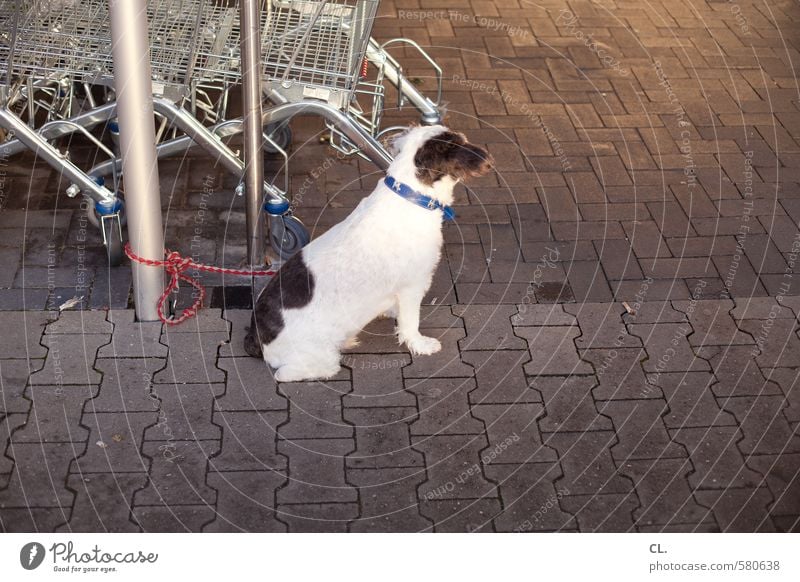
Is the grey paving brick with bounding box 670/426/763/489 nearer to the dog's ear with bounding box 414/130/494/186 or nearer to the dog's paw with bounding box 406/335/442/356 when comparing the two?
the dog's paw with bounding box 406/335/442/356

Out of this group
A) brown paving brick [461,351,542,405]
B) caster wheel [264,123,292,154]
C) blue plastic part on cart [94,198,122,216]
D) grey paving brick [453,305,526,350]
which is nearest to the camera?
brown paving brick [461,351,542,405]

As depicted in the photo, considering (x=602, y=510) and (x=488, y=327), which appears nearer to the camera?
(x=602, y=510)

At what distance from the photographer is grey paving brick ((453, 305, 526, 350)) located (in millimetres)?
4805

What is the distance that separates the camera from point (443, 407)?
4430 mm

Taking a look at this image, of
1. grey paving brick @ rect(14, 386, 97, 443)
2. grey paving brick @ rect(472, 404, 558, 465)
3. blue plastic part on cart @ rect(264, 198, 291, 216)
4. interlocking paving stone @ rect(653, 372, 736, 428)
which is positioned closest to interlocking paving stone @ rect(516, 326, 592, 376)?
grey paving brick @ rect(472, 404, 558, 465)

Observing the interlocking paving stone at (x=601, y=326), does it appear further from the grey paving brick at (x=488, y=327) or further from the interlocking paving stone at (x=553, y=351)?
the grey paving brick at (x=488, y=327)

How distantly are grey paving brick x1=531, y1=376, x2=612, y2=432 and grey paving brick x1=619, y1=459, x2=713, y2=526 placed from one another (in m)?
0.28

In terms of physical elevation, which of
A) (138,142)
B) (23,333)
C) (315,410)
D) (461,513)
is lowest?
(23,333)

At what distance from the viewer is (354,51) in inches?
210

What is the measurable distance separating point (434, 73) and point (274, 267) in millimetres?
2597

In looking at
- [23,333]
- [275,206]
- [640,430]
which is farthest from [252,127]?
[640,430]

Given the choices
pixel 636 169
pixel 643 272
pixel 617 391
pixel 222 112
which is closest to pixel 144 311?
pixel 222 112

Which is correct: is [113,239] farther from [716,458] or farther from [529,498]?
[716,458]

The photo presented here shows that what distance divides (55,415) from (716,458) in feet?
9.24
